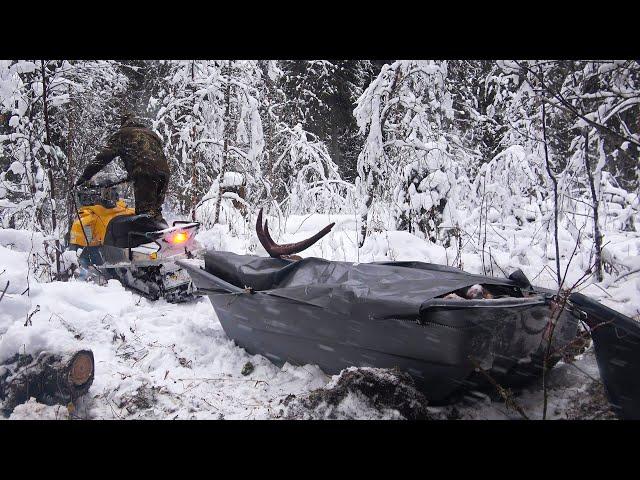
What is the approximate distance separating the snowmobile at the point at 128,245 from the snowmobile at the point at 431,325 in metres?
1.88

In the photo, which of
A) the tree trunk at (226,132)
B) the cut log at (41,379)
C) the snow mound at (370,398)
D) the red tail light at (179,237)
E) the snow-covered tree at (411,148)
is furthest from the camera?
the tree trunk at (226,132)

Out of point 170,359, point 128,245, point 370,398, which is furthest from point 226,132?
point 370,398

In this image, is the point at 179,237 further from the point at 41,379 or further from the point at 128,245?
the point at 41,379

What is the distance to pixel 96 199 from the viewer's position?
5.60m

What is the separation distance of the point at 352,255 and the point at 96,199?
3.62m

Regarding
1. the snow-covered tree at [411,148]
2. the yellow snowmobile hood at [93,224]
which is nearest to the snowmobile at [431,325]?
the yellow snowmobile hood at [93,224]

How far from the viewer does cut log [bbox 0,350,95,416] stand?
8.27 ft

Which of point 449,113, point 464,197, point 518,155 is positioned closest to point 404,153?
point 449,113

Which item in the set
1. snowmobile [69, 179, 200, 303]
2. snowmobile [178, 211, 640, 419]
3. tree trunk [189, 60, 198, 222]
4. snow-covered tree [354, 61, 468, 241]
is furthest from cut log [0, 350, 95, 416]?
tree trunk [189, 60, 198, 222]

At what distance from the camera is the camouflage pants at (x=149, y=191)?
580 centimetres

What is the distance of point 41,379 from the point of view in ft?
8.36

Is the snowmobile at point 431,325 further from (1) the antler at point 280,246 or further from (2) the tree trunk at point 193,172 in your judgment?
(2) the tree trunk at point 193,172

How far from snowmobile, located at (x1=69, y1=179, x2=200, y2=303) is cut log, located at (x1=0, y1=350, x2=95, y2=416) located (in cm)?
200
